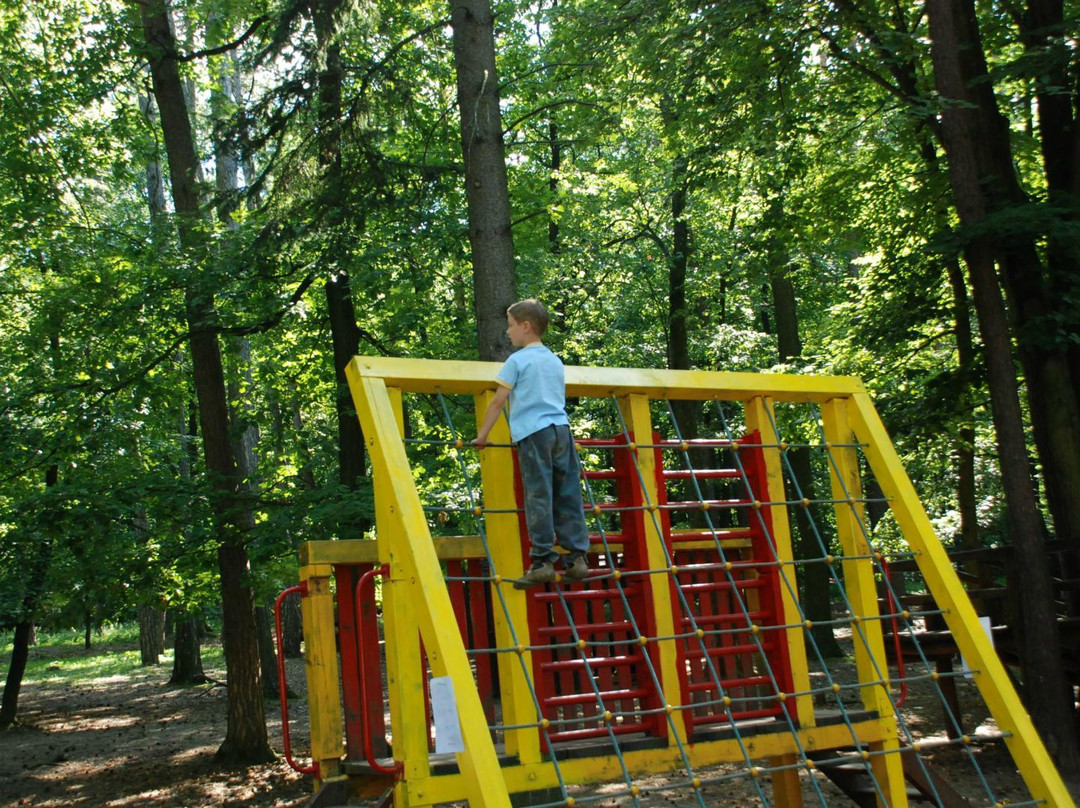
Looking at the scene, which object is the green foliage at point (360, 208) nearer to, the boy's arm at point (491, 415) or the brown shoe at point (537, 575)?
the boy's arm at point (491, 415)

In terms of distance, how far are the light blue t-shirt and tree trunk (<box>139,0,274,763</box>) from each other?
23.9 ft

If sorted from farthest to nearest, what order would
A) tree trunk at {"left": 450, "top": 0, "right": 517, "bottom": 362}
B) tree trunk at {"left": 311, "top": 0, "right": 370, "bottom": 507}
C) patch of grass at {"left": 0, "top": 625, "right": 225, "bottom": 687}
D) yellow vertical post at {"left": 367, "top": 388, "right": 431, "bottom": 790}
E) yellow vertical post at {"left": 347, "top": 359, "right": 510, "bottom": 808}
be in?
1. patch of grass at {"left": 0, "top": 625, "right": 225, "bottom": 687}
2. tree trunk at {"left": 311, "top": 0, "right": 370, "bottom": 507}
3. tree trunk at {"left": 450, "top": 0, "right": 517, "bottom": 362}
4. yellow vertical post at {"left": 367, "top": 388, "right": 431, "bottom": 790}
5. yellow vertical post at {"left": 347, "top": 359, "right": 510, "bottom": 808}

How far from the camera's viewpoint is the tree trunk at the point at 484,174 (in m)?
8.01

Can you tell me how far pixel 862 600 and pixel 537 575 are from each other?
2067 millimetres

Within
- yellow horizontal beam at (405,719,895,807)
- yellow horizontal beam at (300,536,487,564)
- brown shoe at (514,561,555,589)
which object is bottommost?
yellow horizontal beam at (405,719,895,807)

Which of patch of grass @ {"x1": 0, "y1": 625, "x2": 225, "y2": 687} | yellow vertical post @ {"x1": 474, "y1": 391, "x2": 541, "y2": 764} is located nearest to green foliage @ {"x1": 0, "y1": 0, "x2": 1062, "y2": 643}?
yellow vertical post @ {"x1": 474, "y1": 391, "x2": 541, "y2": 764}

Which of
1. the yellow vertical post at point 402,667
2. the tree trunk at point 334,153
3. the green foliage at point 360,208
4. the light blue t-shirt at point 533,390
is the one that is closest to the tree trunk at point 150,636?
the green foliage at point 360,208

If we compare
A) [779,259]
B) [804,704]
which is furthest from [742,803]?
[779,259]

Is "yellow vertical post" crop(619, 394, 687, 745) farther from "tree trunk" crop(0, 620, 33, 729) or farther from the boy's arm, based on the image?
"tree trunk" crop(0, 620, 33, 729)

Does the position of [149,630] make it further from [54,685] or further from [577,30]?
[577,30]

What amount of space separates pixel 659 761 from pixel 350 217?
822cm

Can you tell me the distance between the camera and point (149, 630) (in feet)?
91.4

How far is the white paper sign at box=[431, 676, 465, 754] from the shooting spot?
12.5ft

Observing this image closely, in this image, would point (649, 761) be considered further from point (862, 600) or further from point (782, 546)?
point (862, 600)
